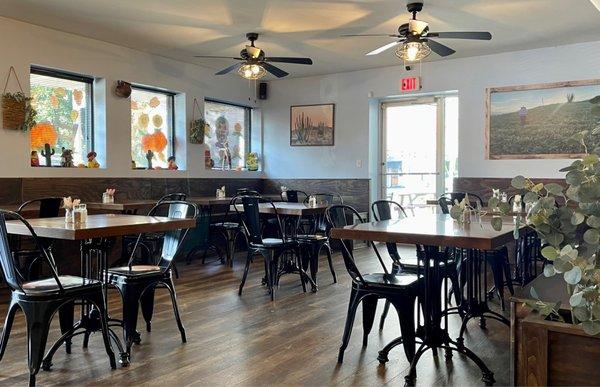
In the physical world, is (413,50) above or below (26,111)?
above

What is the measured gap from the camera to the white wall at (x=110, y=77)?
5.28 meters

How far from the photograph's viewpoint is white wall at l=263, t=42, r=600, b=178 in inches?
254

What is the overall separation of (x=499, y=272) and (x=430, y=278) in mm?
1538

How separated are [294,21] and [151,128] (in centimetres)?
278

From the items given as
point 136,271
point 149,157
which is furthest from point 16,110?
point 136,271

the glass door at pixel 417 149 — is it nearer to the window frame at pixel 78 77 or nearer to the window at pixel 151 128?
the window at pixel 151 128

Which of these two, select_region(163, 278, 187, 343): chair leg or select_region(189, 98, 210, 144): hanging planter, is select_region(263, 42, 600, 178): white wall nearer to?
select_region(189, 98, 210, 144): hanging planter

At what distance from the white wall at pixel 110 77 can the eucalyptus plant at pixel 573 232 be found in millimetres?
5311

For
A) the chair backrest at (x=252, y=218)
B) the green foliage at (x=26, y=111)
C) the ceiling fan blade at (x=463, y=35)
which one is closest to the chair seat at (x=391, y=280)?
the chair backrest at (x=252, y=218)

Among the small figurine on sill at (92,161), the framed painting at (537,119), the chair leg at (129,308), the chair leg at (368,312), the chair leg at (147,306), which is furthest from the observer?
the framed painting at (537,119)

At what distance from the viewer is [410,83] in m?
7.43

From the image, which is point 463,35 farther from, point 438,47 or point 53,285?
point 53,285

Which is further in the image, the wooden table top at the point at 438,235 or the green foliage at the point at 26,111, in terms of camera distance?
the green foliage at the point at 26,111

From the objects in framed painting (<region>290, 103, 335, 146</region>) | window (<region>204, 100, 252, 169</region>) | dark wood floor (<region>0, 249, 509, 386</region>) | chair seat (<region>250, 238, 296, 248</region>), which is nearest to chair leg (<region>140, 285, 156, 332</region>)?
dark wood floor (<region>0, 249, 509, 386</region>)
